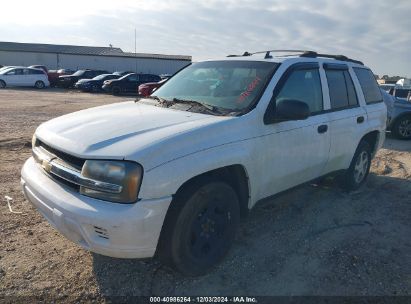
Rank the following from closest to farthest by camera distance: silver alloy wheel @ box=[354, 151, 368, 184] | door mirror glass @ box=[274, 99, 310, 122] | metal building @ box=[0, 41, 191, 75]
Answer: door mirror glass @ box=[274, 99, 310, 122] < silver alloy wheel @ box=[354, 151, 368, 184] < metal building @ box=[0, 41, 191, 75]

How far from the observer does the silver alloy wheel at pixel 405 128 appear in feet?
32.6

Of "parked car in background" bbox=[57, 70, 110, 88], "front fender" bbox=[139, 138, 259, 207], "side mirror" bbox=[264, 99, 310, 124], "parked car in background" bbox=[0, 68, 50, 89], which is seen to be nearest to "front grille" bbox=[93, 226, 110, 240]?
"front fender" bbox=[139, 138, 259, 207]

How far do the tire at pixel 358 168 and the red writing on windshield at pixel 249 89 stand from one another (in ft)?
7.24

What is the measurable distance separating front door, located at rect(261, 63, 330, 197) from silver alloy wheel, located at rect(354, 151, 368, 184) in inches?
47.0

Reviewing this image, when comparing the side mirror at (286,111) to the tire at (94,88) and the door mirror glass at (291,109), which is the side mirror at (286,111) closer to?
the door mirror glass at (291,109)

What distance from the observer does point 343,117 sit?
4.55 metres

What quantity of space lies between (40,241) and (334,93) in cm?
358

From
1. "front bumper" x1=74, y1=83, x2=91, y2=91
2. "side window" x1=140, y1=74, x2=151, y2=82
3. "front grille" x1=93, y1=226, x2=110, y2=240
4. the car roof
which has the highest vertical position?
the car roof

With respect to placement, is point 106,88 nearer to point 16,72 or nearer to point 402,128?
point 16,72

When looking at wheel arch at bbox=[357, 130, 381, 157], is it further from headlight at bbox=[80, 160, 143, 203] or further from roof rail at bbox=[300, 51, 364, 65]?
headlight at bbox=[80, 160, 143, 203]

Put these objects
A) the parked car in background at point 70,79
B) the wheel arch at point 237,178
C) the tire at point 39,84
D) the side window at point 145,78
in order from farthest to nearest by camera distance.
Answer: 1. the parked car in background at point 70,79
2. the tire at point 39,84
3. the side window at point 145,78
4. the wheel arch at point 237,178

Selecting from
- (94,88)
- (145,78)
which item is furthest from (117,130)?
(94,88)

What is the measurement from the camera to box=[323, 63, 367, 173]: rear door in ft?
14.6

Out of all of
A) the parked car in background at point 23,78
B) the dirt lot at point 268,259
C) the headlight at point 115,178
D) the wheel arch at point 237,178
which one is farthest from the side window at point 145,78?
the headlight at point 115,178
